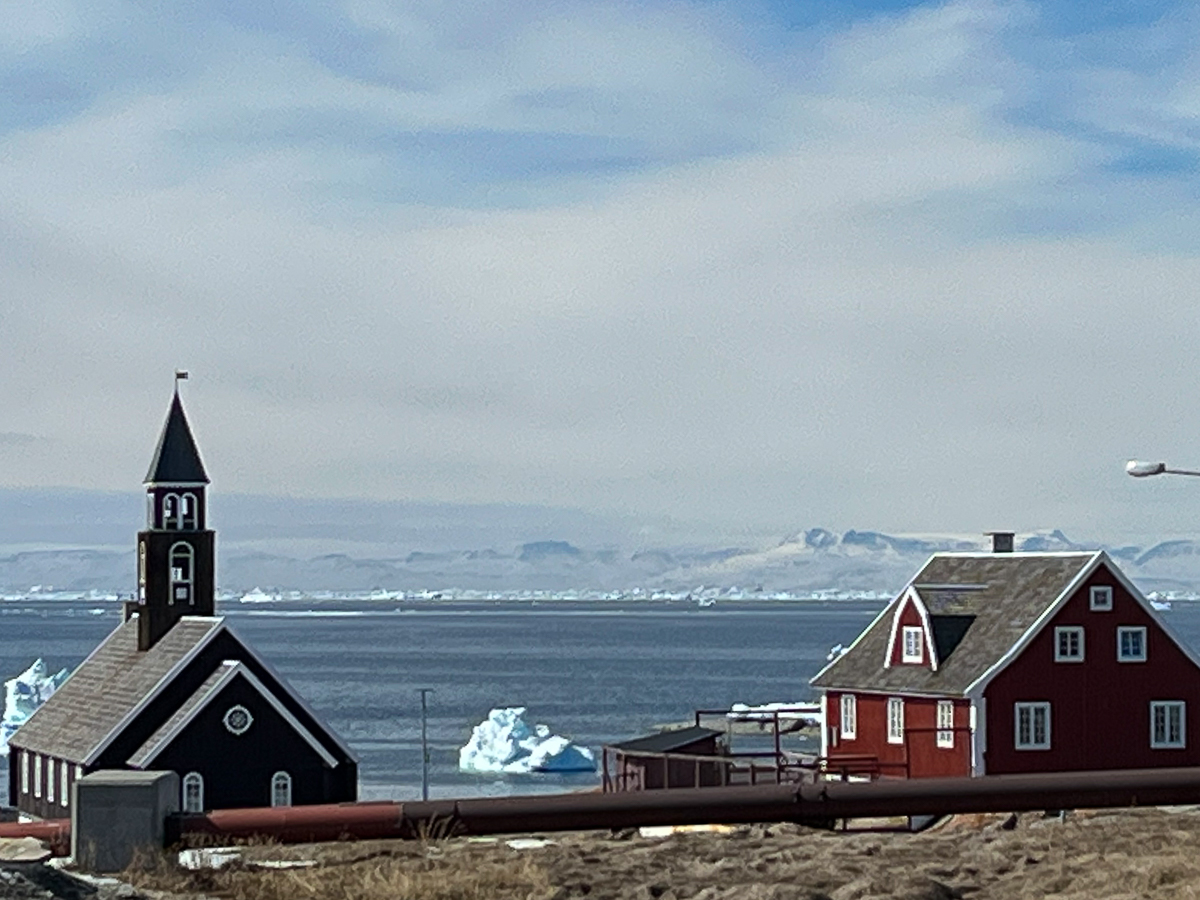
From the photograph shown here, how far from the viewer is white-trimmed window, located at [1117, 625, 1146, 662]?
5041 centimetres

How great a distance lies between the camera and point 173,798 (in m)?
18.1

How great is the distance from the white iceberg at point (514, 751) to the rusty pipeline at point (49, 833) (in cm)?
9782

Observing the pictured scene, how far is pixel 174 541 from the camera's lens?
63.1 m

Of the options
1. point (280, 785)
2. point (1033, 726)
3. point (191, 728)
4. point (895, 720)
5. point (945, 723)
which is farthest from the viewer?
point (280, 785)

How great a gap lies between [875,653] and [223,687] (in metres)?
18.4

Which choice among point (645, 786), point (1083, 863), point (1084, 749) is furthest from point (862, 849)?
point (1084, 749)

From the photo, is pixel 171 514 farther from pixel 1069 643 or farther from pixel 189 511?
pixel 1069 643

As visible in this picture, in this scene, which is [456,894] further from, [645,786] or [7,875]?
[645,786]

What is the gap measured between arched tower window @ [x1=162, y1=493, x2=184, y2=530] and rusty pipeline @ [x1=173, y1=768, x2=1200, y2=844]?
152ft

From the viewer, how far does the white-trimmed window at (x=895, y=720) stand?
50844mm

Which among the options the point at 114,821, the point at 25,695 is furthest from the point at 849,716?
the point at 25,695

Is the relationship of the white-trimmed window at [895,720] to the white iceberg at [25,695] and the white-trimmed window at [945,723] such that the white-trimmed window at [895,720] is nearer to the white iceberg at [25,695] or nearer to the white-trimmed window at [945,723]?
the white-trimmed window at [945,723]

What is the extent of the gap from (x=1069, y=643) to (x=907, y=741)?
4683mm

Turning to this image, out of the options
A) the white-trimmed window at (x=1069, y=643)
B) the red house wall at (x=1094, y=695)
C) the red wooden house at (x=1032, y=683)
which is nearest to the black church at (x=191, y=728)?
the red wooden house at (x=1032, y=683)
